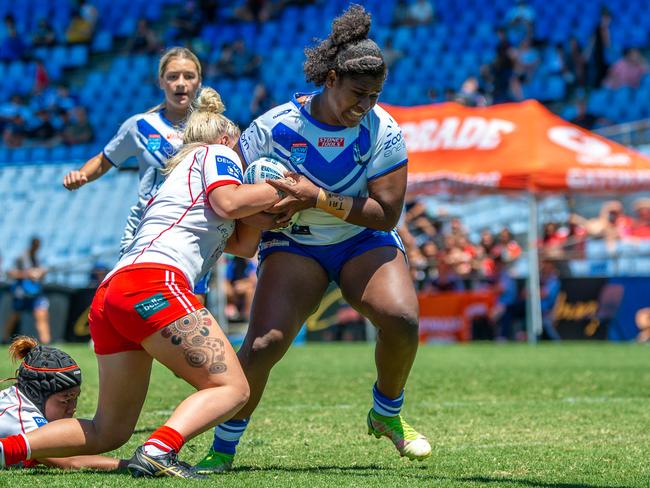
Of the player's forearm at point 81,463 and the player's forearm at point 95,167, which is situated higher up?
the player's forearm at point 95,167

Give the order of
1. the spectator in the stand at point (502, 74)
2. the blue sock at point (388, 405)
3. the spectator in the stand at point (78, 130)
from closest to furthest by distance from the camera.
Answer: the blue sock at point (388, 405)
the spectator in the stand at point (502, 74)
the spectator in the stand at point (78, 130)

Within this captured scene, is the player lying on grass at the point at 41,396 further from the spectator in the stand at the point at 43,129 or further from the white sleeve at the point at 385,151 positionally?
the spectator in the stand at the point at 43,129

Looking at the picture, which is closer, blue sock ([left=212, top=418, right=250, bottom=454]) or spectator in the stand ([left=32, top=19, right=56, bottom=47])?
blue sock ([left=212, top=418, right=250, bottom=454])

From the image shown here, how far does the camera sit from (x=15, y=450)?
5.12 metres

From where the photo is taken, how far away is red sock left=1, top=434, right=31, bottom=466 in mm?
5117

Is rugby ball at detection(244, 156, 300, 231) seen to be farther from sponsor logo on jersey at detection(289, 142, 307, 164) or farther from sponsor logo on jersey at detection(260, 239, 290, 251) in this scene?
sponsor logo on jersey at detection(260, 239, 290, 251)

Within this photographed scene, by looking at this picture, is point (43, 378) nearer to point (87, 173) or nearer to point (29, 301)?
point (87, 173)

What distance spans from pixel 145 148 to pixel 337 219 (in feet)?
8.44

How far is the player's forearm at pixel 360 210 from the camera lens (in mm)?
5441

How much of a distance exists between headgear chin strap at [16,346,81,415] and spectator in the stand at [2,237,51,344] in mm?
12152

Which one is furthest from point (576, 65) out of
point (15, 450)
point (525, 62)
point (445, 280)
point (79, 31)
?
point (15, 450)

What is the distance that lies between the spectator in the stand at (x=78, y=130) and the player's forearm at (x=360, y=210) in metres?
20.4

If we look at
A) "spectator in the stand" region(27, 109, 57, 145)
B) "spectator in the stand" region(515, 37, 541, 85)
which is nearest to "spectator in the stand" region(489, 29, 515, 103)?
"spectator in the stand" region(515, 37, 541, 85)

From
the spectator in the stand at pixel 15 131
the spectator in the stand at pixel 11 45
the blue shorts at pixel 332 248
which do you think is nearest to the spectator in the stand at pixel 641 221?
the blue shorts at pixel 332 248
